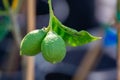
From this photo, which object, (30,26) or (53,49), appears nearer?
(53,49)

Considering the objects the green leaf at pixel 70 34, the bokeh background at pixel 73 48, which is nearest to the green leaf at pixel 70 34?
the green leaf at pixel 70 34

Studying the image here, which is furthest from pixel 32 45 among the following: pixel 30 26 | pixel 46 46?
pixel 30 26

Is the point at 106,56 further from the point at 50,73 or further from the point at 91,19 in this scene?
the point at 50,73

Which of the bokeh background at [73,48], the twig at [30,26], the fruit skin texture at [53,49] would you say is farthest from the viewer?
the bokeh background at [73,48]

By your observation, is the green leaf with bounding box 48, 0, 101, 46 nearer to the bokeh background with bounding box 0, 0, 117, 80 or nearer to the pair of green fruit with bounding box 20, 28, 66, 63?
the pair of green fruit with bounding box 20, 28, 66, 63

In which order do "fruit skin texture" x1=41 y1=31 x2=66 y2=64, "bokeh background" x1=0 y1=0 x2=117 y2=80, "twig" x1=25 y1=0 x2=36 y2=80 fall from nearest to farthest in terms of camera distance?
"fruit skin texture" x1=41 y1=31 x2=66 y2=64
"twig" x1=25 y1=0 x2=36 y2=80
"bokeh background" x1=0 y1=0 x2=117 y2=80

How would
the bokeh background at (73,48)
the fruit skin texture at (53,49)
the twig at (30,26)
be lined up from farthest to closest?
1. the bokeh background at (73,48)
2. the twig at (30,26)
3. the fruit skin texture at (53,49)

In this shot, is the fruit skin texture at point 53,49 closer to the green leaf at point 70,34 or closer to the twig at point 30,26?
the green leaf at point 70,34

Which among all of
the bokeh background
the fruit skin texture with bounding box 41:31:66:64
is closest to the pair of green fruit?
the fruit skin texture with bounding box 41:31:66:64

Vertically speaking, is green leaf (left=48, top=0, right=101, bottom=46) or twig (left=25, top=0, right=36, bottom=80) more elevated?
green leaf (left=48, top=0, right=101, bottom=46)

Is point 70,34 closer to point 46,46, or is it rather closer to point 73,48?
point 46,46
